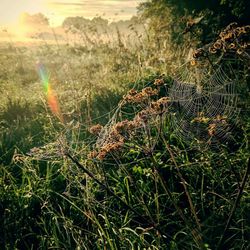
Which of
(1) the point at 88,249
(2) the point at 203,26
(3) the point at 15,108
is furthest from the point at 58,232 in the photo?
(2) the point at 203,26

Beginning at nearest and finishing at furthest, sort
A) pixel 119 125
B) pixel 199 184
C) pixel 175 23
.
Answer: pixel 119 125
pixel 199 184
pixel 175 23

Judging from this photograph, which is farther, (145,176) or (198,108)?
(198,108)

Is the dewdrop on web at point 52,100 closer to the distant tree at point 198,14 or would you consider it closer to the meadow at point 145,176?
the meadow at point 145,176

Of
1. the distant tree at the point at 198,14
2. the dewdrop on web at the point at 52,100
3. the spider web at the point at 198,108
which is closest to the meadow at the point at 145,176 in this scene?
the spider web at the point at 198,108

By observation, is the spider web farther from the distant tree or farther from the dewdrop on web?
the distant tree

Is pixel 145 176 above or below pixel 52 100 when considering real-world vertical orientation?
above

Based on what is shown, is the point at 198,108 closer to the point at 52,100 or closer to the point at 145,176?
the point at 145,176

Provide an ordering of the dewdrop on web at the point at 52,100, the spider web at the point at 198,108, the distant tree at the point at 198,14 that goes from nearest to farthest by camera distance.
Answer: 1. the spider web at the point at 198,108
2. the dewdrop on web at the point at 52,100
3. the distant tree at the point at 198,14

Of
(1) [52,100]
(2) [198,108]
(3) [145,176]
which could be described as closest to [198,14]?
(1) [52,100]

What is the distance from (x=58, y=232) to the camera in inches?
132

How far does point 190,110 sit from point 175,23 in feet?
13.8

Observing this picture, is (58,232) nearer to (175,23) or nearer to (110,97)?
(110,97)

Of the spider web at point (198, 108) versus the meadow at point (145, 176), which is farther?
the spider web at point (198, 108)

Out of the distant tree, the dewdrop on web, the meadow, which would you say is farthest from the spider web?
the distant tree
